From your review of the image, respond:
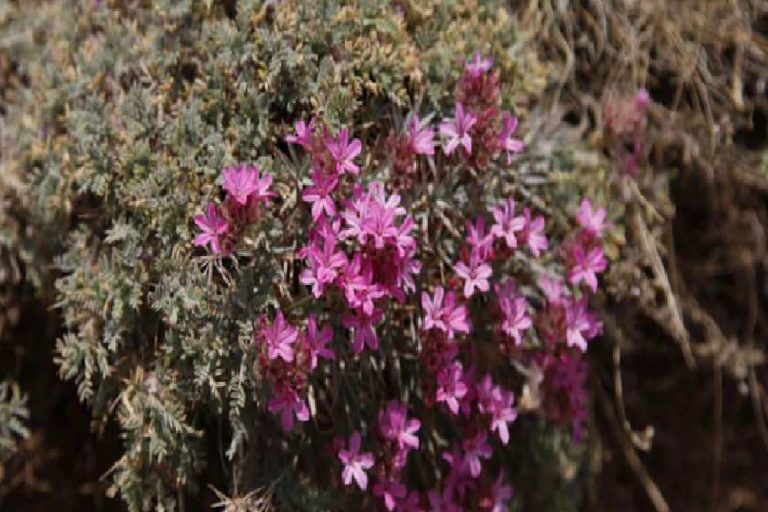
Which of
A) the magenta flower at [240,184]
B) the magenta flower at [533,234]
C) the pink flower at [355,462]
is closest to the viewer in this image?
the magenta flower at [240,184]

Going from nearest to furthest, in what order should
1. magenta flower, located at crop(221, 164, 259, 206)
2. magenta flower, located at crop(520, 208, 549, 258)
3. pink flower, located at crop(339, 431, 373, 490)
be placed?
1. magenta flower, located at crop(221, 164, 259, 206)
2. pink flower, located at crop(339, 431, 373, 490)
3. magenta flower, located at crop(520, 208, 549, 258)

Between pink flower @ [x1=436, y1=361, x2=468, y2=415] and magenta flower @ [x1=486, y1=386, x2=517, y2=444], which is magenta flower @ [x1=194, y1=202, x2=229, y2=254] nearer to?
pink flower @ [x1=436, y1=361, x2=468, y2=415]

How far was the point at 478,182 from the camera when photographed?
186 centimetres

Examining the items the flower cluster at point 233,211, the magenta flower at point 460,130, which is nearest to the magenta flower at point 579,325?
the magenta flower at point 460,130

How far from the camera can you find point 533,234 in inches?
73.5

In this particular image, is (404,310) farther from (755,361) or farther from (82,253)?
(755,361)

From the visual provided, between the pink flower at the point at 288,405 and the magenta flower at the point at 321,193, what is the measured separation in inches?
10.3

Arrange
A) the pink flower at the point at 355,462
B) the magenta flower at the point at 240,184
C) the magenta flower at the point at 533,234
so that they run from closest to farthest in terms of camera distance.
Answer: the magenta flower at the point at 240,184 < the pink flower at the point at 355,462 < the magenta flower at the point at 533,234

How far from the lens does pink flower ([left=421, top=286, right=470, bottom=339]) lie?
5.77 ft

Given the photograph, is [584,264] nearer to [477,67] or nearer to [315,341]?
[477,67]

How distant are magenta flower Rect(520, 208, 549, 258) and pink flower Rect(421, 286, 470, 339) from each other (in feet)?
0.58

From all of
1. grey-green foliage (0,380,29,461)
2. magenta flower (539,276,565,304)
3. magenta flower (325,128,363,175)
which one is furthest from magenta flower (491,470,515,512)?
grey-green foliage (0,380,29,461)

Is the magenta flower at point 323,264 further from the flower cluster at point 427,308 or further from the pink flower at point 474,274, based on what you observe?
the pink flower at point 474,274

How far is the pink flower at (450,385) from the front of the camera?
178 centimetres
